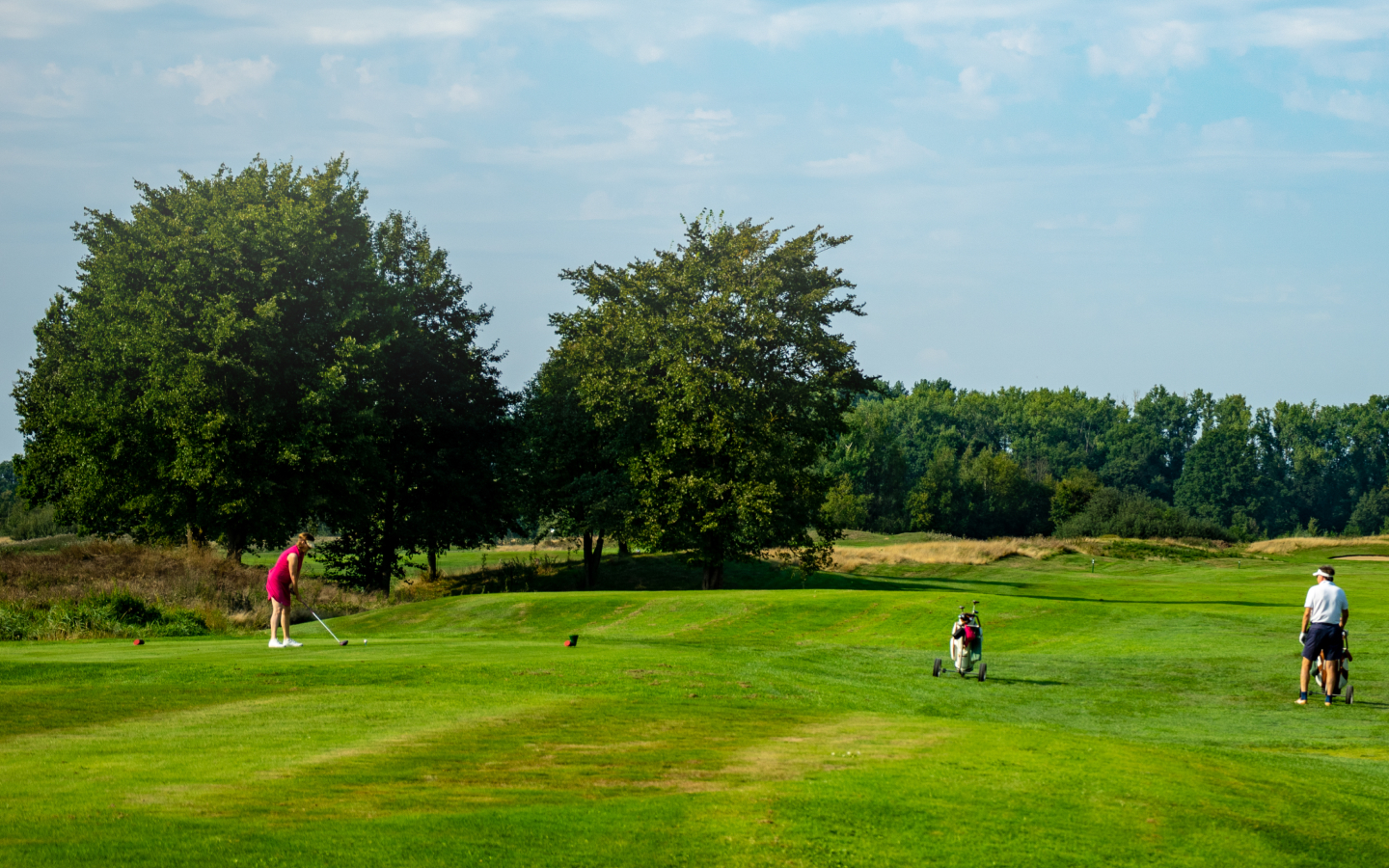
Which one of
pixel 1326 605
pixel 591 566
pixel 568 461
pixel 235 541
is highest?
pixel 568 461

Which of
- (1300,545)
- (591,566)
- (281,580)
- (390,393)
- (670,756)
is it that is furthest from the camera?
(1300,545)

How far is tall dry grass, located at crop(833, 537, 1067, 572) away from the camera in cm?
7019

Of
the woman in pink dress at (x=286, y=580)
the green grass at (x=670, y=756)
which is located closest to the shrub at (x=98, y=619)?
the green grass at (x=670, y=756)

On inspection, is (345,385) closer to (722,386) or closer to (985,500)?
(722,386)

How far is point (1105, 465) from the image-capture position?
506ft

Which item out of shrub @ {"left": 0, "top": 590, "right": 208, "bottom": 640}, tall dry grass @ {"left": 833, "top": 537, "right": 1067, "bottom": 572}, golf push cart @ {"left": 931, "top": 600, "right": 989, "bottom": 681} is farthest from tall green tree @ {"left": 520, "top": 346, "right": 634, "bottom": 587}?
golf push cart @ {"left": 931, "top": 600, "right": 989, "bottom": 681}

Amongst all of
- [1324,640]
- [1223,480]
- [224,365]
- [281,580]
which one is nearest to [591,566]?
[224,365]

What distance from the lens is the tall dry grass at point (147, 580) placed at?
29844mm

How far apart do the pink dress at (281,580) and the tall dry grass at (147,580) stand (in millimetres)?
10223

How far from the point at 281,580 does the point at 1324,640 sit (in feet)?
58.5

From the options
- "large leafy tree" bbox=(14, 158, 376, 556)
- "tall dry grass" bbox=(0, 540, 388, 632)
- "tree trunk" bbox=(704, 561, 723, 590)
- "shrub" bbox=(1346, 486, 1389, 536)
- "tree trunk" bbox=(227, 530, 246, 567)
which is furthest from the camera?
"shrub" bbox=(1346, 486, 1389, 536)

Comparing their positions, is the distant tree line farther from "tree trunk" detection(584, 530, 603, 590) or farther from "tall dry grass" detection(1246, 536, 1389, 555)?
"tree trunk" detection(584, 530, 603, 590)

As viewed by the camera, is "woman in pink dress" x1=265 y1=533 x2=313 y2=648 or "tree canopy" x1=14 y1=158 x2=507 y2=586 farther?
"tree canopy" x1=14 y1=158 x2=507 y2=586

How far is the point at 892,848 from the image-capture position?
26.0ft
